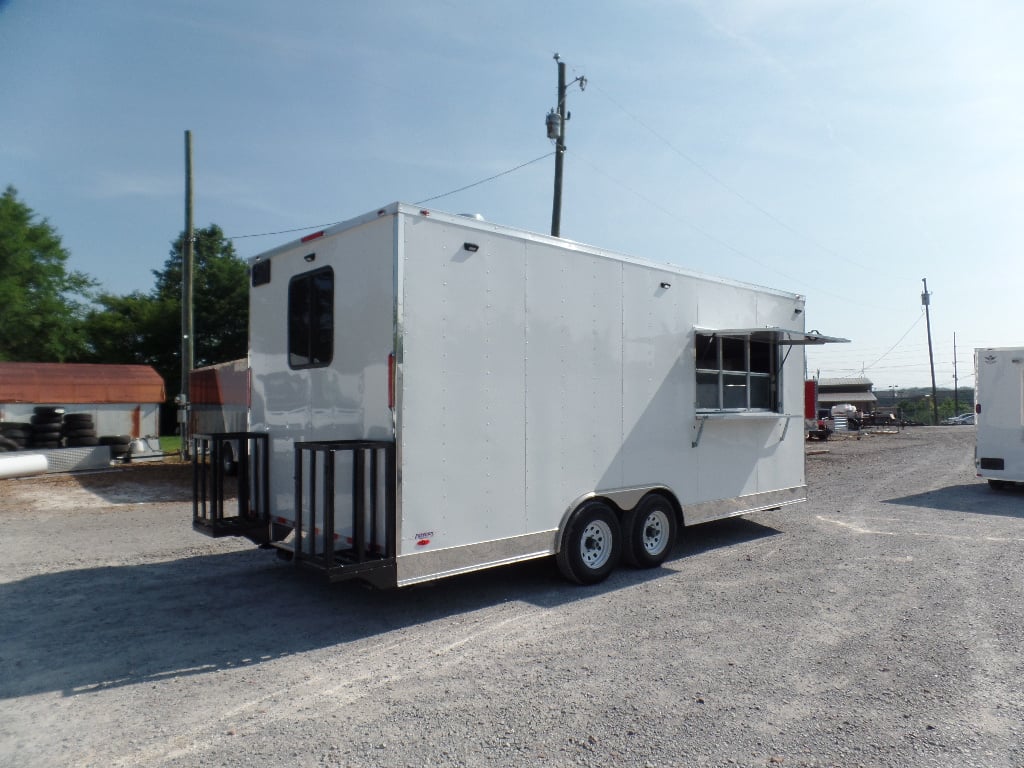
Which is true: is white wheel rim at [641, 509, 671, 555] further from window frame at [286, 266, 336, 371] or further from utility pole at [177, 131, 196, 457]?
utility pole at [177, 131, 196, 457]

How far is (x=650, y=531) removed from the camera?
697cm

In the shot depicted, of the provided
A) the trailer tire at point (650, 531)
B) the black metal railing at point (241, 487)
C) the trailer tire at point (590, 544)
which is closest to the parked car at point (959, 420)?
the trailer tire at point (650, 531)

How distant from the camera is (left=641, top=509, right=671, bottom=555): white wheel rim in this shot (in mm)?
6906

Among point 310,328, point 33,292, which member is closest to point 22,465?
Result: point 310,328

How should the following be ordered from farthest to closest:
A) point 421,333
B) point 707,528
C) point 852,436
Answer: point 852,436
point 707,528
point 421,333

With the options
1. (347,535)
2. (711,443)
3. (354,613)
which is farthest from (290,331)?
(711,443)

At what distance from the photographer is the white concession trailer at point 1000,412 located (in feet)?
40.1

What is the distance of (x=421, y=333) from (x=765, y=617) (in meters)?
3.36

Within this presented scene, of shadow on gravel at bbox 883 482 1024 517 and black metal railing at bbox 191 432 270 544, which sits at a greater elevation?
black metal railing at bbox 191 432 270 544

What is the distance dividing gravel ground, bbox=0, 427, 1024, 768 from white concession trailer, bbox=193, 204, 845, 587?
0.57 metres

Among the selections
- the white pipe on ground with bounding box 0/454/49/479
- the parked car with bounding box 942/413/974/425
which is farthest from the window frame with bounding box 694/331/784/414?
the parked car with bounding box 942/413/974/425

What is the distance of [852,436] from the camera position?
29578mm

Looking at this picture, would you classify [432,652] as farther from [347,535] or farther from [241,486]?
[241,486]

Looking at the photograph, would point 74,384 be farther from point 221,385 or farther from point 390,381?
point 390,381
